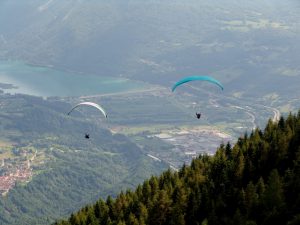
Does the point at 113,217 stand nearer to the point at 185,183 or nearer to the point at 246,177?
the point at 185,183

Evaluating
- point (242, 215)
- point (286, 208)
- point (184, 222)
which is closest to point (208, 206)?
point (184, 222)

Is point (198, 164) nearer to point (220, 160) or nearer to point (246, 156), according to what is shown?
point (220, 160)

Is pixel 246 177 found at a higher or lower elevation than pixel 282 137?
lower

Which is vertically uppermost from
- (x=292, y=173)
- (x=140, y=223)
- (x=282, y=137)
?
(x=282, y=137)

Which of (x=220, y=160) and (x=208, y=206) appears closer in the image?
(x=208, y=206)

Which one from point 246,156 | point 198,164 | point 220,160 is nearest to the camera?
point 246,156

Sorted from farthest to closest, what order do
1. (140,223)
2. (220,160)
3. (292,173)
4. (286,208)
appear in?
(220,160) < (140,223) < (292,173) < (286,208)
